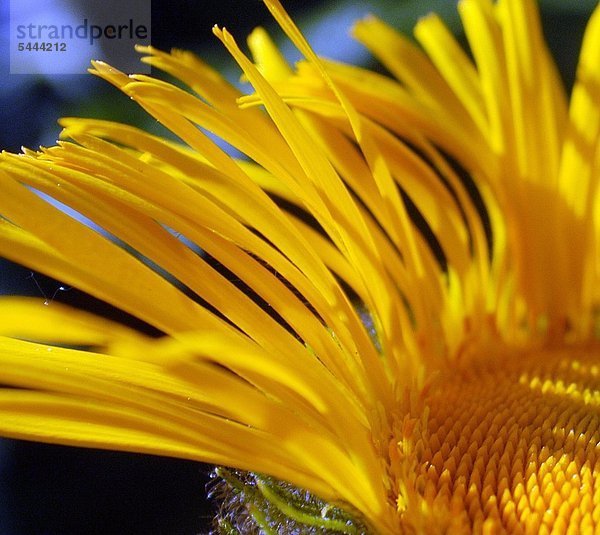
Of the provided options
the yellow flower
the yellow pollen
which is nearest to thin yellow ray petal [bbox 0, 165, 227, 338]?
the yellow flower

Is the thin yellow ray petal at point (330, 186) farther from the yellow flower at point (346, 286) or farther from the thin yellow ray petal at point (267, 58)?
the thin yellow ray petal at point (267, 58)

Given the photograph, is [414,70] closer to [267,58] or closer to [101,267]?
[267,58]

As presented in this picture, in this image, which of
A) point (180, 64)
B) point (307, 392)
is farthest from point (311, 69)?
point (307, 392)

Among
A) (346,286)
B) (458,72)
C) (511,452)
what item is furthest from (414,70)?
(511,452)

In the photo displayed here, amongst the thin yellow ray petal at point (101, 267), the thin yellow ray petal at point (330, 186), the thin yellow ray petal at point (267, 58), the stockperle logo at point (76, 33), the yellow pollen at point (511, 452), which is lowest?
the yellow pollen at point (511, 452)

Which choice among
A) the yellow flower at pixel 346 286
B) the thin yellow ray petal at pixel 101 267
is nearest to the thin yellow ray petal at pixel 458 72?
the yellow flower at pixel 346 286

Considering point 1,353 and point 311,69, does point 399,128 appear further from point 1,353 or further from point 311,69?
point 1,353
